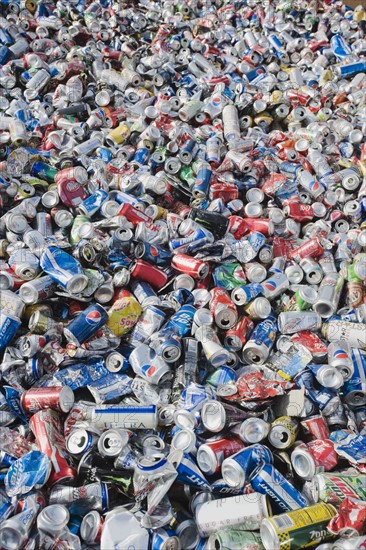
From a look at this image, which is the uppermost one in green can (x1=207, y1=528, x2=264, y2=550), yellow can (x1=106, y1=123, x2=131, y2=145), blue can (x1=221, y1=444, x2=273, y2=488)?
yellow can (x1=106, y1=123, x2=131, y2=145)

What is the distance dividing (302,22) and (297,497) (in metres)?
5.00

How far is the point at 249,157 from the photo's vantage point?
10.5 feet

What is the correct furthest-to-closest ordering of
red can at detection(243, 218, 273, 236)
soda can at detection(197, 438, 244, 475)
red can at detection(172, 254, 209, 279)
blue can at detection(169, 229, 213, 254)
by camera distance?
red can at detection(243, 218, 273, 236) < blue can at detection(169, 229, 213, 254) < red can at detection(172, 254, 209, 279) < soda can at detection(197, 438, 244, 475)

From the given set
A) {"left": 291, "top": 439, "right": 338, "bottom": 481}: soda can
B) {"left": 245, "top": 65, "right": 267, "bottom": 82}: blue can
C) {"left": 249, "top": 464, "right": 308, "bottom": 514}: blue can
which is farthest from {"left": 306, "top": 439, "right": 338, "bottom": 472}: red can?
{"left": 245, "top": 65, "right": 267, "bottom": 82}: blue can

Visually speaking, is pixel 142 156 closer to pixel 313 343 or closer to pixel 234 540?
pixel 313 343

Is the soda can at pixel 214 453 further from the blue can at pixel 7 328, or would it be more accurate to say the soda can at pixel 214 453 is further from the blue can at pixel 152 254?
the blue can at pixel 152 254

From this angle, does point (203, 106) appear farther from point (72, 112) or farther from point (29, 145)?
point (29, 145)

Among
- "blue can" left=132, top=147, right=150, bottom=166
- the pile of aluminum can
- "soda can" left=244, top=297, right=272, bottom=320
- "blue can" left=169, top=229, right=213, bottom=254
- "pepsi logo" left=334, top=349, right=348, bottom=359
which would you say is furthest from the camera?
"blue can" left=132, top=147, right=150, bottom=166

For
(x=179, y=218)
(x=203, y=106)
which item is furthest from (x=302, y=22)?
(x=179, y=218)

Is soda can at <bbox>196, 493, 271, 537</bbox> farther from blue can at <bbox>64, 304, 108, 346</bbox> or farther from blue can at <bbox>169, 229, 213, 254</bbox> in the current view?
blue can at <bbox>169, 229, 213, 254</bbox>

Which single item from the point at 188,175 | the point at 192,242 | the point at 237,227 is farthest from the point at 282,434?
the point at 188,175

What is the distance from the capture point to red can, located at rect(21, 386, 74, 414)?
1777 millimetres

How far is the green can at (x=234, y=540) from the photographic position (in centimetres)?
142

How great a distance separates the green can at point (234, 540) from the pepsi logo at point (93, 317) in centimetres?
90
